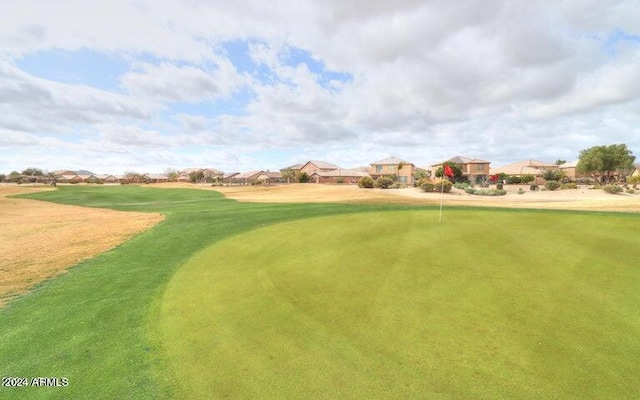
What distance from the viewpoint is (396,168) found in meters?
93.0

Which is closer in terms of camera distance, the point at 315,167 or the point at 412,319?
the point at 412,319

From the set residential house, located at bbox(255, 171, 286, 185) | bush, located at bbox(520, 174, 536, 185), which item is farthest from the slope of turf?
residential house, located at bbox(255, 171, 286, 185)

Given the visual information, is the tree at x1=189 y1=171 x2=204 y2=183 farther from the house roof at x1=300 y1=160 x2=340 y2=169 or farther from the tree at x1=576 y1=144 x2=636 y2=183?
the tree at x1=576 y1=144 x2=636 y2=183

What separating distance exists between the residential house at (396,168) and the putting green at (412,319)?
79794 mm

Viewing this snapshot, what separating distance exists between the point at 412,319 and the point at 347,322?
136 centimetres

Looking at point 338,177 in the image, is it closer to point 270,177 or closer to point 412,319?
point 270,177

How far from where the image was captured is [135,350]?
6.25 m

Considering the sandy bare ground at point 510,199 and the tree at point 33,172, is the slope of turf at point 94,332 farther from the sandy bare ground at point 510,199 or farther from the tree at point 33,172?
the tree at point 33,172

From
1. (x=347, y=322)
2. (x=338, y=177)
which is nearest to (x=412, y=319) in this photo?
(x=347, y=322)

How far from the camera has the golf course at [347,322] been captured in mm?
5156

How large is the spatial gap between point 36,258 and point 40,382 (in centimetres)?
1090

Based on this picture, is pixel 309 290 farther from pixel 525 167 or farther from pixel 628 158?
pixel 525 167

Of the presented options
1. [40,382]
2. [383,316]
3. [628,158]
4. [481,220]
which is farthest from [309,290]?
[628,158]

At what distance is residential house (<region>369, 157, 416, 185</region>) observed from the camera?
3588 inches
